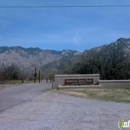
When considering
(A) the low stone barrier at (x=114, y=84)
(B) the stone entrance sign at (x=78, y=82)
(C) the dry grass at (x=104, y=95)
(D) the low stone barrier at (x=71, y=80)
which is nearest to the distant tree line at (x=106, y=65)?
(A) the low stone barrier at (x=114, y=84)

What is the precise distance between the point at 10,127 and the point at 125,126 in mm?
4323

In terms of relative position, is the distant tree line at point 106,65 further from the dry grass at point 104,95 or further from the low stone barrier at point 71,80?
the dry grass at point 104,95

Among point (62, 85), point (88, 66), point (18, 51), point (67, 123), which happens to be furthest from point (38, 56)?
point (67, 123)

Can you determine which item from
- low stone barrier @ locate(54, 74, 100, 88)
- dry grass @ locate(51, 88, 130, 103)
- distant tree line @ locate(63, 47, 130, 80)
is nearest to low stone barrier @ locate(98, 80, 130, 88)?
low stone barrier @ locate(54, 74, 100, 88)

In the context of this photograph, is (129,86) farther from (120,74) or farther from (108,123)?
(108,123)

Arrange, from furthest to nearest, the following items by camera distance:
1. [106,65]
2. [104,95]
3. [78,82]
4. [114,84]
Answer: [106,65]
[114,84]
[78,82]
[104,95]

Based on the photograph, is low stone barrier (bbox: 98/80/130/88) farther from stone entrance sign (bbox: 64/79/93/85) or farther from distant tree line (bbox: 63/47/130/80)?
distant tree line (bbox: 63/47/130/80)

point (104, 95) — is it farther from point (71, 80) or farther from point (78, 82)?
point (71, 80)

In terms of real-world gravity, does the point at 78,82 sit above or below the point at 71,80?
below

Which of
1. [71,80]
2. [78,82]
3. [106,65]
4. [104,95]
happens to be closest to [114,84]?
[78,82]

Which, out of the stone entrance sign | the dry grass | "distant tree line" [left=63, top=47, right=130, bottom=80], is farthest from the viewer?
"distant tree line" [left=63, top=47, right=130, bottom=80]

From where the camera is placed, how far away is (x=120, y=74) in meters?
57.9

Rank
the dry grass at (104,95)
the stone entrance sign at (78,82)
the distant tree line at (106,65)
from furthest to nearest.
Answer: the distant tree line at (106,65)
the stone entrance sign at (78,82)
the dry grass at (104,95)

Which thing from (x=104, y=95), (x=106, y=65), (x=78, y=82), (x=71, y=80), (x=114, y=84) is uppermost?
(x=106, y=65)
